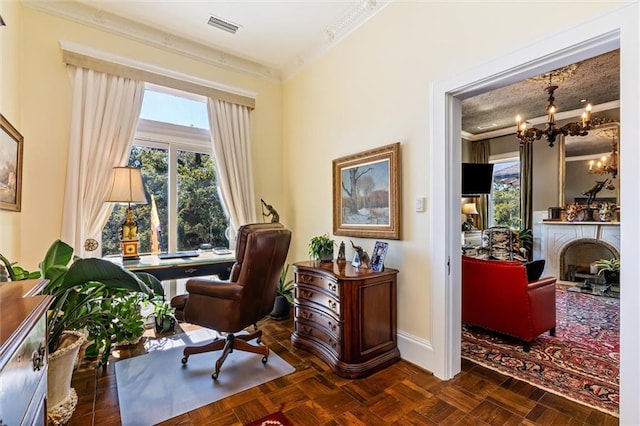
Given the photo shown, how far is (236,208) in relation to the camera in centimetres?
379

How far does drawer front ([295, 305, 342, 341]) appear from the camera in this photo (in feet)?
7.84

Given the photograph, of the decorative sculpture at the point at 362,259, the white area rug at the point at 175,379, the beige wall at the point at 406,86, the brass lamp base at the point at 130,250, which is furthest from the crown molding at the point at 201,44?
the white area rug at the point at 175,379

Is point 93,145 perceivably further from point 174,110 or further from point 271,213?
point 271,213

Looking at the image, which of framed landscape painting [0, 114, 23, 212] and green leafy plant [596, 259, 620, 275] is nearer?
framed landscape painting [0, 114, 23, 212]

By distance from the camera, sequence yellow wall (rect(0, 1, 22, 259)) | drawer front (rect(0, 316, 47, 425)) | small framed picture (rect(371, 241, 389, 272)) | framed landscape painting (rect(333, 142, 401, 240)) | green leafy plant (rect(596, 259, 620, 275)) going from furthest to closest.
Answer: green leafy plant (rect(596, 259, 620, 275)), framed landscape painting (rect(333, 142, 401, 240)), small framed picture (rect(371, 241, 389, 272)), yellow wall (rect(0, 1, 22, 259)), drawer front (rect(0, 316, 47, 425))

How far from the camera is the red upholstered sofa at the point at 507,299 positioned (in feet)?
8.72

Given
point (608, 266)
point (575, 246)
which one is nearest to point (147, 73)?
point (608, 266)

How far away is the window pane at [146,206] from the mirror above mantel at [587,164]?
6734 mm

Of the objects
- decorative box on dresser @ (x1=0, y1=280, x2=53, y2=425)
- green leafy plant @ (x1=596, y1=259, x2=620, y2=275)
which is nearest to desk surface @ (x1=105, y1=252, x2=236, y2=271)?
decorative box on dresser @ (x1=0, y1=280, x2=53, y2=425)

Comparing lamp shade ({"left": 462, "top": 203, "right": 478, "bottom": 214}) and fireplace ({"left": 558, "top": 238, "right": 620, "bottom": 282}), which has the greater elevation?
lamp shade ({"left": 462, "top": 203, "right": 478, "bottom": 214})

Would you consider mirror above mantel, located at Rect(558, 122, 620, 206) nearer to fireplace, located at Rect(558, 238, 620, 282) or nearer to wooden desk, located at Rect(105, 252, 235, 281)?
fireplace, located at Rect(558, 238, 620, 282)

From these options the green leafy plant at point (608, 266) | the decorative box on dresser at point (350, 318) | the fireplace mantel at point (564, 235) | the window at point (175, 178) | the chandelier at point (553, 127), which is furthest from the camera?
the fireplace mantel at point (564, 235)

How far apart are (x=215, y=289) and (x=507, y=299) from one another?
259cm

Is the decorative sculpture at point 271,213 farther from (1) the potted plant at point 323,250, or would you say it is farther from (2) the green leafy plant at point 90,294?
(2) the green leafy plant at point 90,294
